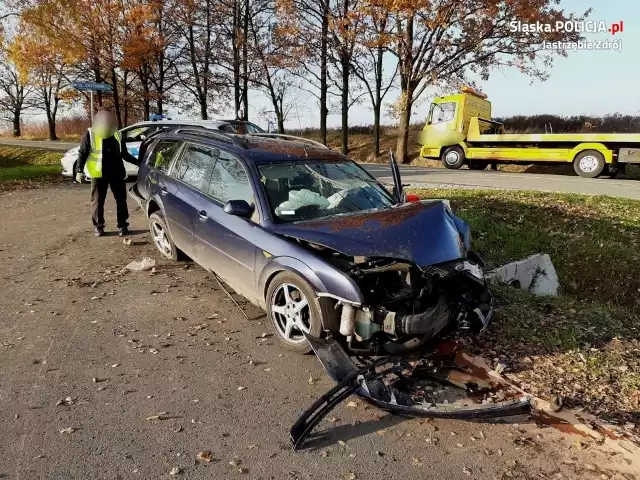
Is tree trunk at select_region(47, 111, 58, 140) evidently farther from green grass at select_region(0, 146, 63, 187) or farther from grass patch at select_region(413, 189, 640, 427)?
grass patch at select_region(413, 189, 640, 427)

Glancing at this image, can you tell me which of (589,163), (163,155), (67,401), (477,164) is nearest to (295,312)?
(67,401)

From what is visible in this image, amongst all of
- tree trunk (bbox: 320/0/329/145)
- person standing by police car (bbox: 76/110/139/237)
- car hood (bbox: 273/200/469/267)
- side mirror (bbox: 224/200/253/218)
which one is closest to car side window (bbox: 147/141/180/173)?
person standing by police car (bbox: 76/110/139/237)

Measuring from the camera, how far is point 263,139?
17.9 feet

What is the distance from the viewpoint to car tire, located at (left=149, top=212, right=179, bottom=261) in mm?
5949

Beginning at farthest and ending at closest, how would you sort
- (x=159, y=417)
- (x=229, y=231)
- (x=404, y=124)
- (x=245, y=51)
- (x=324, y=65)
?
(x=245, y=51), (x=324, y=65), (x=404, y=124), (x=229, y=231), (x=159, y=417)

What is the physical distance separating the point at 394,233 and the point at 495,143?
55.4 feet

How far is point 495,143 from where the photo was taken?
62.0ft

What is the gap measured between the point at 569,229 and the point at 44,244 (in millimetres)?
8111

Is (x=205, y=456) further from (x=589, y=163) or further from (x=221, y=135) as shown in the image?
(x=589, y=163)

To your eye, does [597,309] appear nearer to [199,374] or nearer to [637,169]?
[199,374]

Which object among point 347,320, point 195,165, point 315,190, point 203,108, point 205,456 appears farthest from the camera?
point 203,108

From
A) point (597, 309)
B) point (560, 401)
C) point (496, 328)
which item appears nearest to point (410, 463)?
point (560, 401)

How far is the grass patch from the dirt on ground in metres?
0.70

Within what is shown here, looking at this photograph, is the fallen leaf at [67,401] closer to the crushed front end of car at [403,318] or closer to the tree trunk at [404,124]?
the crushed front end of car at [403,318]
